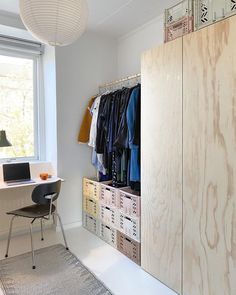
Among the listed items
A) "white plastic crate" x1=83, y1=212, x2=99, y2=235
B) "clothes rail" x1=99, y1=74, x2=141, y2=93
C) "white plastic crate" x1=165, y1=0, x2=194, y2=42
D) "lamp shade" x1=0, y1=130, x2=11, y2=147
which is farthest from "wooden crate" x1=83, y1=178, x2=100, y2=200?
"white plastic crate" x1=165, y1=0, x2=194, y2=42

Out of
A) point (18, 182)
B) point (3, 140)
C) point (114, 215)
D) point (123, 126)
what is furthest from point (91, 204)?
point (3, 140)

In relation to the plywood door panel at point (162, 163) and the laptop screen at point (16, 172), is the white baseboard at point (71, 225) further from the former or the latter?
the plywood door panel at point (162, 163)

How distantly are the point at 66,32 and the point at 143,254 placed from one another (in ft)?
6.24

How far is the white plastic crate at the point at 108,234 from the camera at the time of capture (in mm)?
2715

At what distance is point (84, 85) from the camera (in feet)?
10.7

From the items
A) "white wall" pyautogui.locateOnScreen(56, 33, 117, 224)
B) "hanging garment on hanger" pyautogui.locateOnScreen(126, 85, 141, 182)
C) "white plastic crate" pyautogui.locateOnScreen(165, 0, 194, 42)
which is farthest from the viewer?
"white wall" pyautogui.locateOnScreen(56, 33, 117, 224)

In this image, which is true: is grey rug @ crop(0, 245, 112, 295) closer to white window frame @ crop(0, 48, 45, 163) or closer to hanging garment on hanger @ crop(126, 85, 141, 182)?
hanging garment on hanger @ crop(126, 85, 141, 182)

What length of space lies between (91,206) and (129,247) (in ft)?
2.67

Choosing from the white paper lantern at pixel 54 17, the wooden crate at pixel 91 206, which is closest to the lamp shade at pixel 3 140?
the wooden crate at pixel 91 206

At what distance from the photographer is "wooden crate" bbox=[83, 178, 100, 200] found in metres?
3.02

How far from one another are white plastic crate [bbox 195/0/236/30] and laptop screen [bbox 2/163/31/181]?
2.35 metres

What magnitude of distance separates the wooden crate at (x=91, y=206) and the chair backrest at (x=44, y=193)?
65cm

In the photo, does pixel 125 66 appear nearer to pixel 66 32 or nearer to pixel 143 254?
pixel 66 32

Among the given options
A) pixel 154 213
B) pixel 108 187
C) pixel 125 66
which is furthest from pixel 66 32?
pixel 125 66
